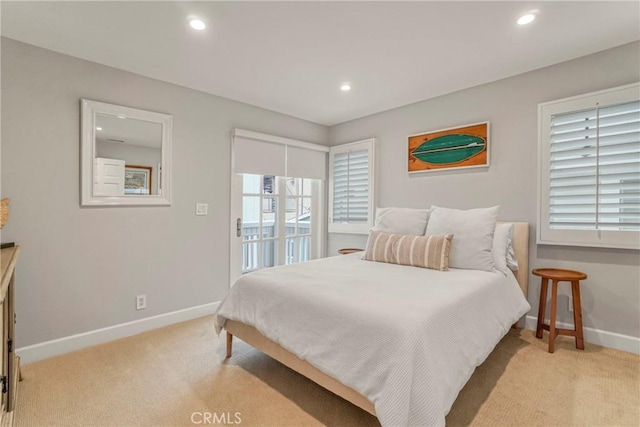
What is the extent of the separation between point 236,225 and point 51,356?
1845mm

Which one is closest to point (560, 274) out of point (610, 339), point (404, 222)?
point (610, 339)

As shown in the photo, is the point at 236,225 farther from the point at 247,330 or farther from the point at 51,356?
the point at 51,356

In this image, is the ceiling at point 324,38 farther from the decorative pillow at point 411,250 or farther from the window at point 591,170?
the decorative pillow at point 411,250

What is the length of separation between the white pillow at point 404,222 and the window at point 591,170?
98cm

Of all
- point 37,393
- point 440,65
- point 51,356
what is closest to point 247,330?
point 37,393

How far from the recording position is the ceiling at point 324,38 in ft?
6.13

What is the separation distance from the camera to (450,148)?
3229mm

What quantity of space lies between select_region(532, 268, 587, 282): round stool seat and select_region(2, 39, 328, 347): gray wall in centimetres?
298

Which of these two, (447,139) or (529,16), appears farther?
(447,139)

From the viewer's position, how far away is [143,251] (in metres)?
2.79

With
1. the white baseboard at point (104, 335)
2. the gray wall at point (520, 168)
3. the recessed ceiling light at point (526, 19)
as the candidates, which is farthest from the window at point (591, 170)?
the white baseboard at point (104, 335)

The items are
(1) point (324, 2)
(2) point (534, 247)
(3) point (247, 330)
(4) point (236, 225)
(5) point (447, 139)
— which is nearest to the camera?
(1) point (324, 2)

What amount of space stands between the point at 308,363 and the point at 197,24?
2.23m

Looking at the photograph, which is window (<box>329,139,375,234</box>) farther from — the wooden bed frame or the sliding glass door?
the wooden bed frame
